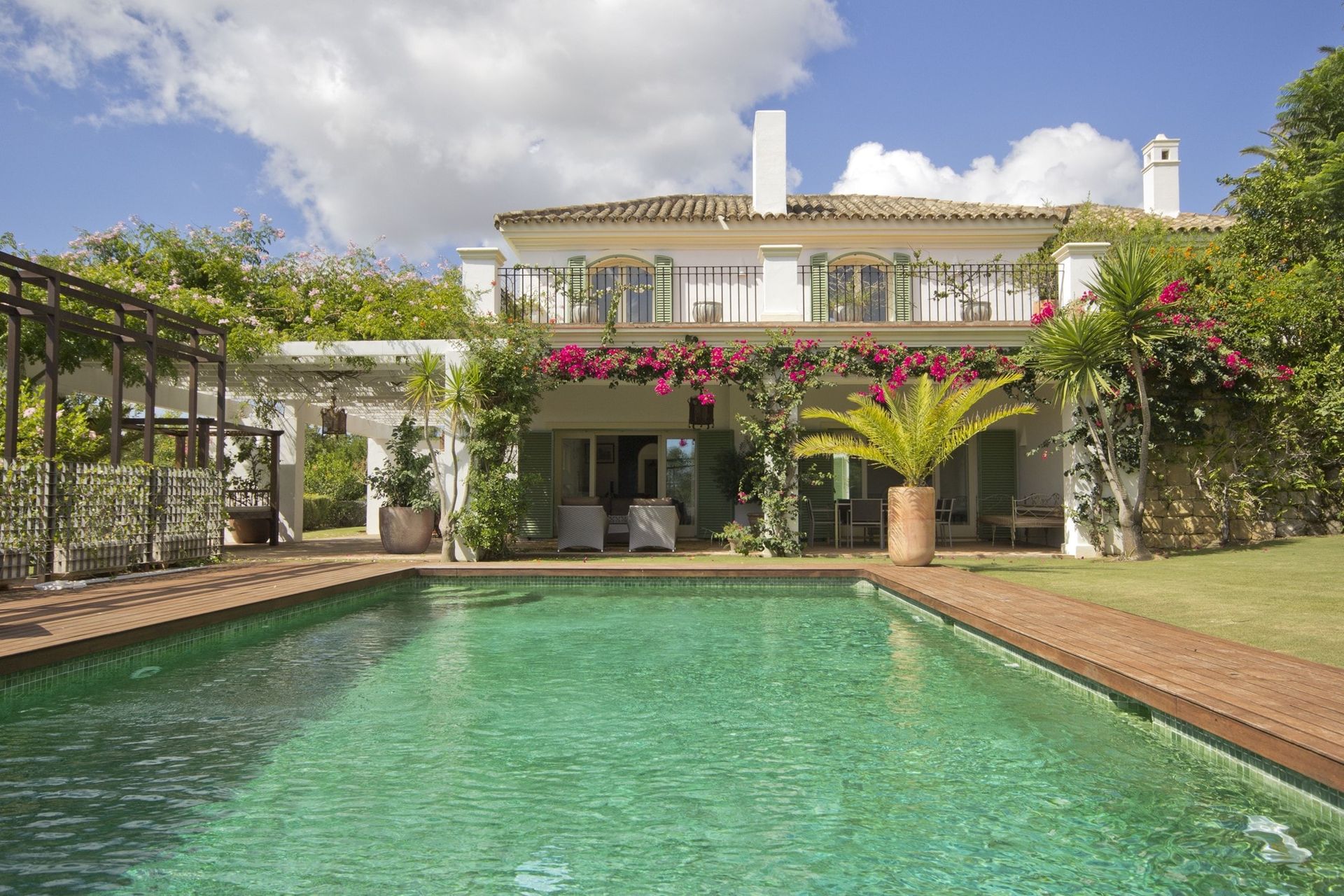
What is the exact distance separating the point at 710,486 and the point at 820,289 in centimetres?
407

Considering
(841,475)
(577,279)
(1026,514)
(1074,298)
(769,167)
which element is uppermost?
(769,167)

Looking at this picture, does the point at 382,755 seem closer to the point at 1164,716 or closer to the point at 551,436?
the point at 1164,716

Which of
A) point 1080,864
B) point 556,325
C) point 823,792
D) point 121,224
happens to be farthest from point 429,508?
point 1080,864

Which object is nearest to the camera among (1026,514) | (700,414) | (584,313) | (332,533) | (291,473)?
Result: (700,414)

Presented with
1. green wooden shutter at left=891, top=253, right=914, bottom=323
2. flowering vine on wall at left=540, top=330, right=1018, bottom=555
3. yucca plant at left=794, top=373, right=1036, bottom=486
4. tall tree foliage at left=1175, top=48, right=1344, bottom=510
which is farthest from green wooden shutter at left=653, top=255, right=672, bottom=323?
tall tree foliage at left=1175, top=48, right=1344, bottom=510

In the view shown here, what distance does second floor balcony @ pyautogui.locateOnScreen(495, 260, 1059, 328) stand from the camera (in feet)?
40.4

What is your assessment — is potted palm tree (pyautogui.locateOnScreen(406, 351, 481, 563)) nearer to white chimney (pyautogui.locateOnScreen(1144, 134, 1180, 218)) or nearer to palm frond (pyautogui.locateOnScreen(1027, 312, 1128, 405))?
palm frond (pyautogui.locateOnScreen(1027, 312, 1128, 405))

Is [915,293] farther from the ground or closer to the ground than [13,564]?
farther from the ground

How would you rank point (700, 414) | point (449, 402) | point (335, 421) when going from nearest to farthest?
point (449, 402) → point (700, 414) → point (335, 421)

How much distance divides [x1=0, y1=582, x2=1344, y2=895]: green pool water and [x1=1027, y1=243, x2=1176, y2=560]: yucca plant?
579 cm

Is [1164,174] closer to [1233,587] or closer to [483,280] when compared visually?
[1233,587]

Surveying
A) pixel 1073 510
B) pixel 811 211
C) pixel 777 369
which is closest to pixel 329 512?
pixel 811 211

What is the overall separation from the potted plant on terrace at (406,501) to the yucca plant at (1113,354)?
831cm

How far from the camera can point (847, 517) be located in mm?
14602
